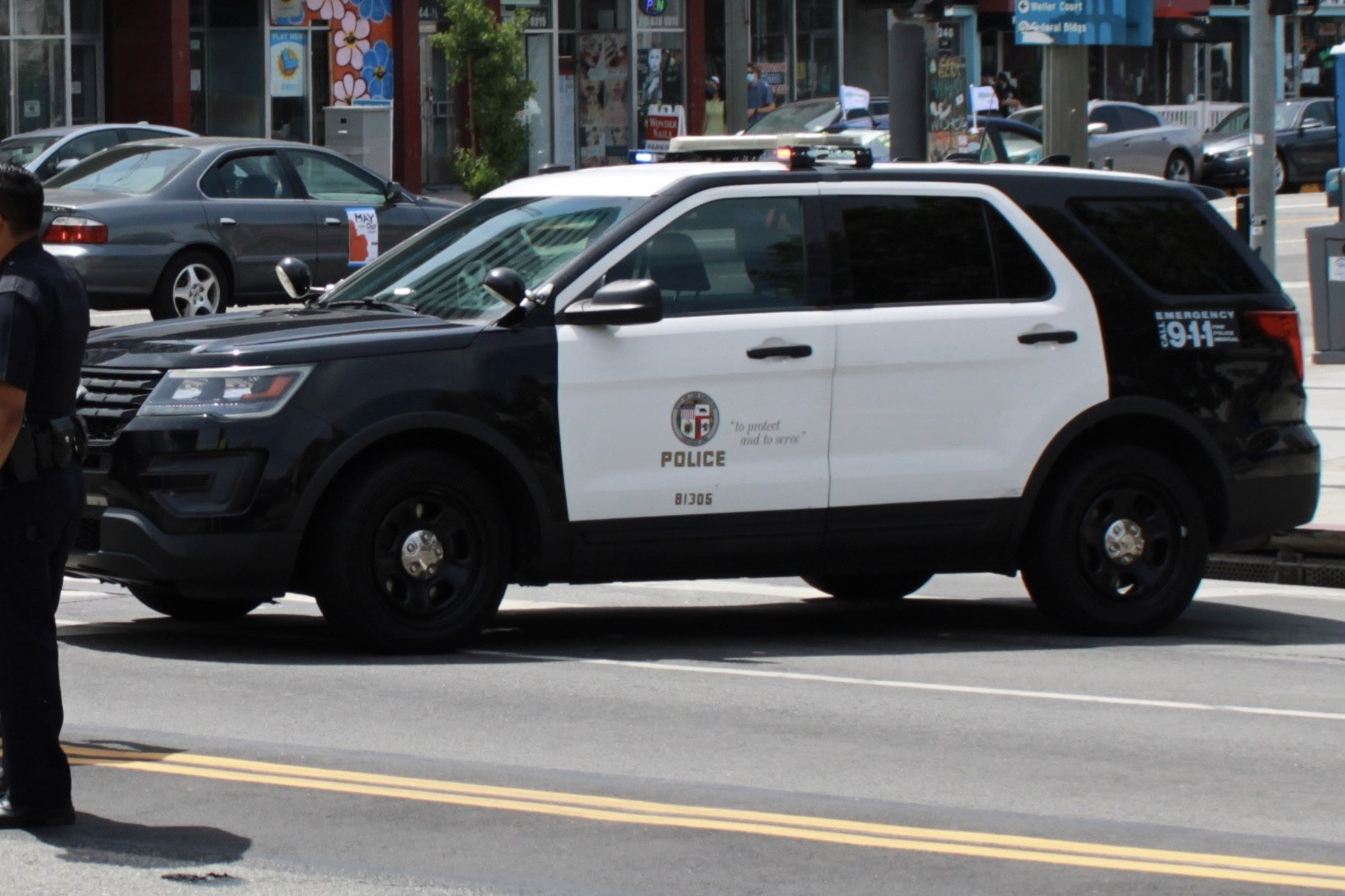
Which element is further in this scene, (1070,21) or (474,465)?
(1070,21)

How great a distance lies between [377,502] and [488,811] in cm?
226

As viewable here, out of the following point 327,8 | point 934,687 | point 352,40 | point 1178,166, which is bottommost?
point 934,687

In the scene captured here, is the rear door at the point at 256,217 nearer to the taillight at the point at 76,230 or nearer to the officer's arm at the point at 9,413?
the taillight at the point at 76,230

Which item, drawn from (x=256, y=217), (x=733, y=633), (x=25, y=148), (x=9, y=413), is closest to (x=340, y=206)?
(x=256, y=217)

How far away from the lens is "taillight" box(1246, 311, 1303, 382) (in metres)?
9.65

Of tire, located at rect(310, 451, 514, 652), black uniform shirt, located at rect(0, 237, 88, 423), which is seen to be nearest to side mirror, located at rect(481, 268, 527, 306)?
tire, located at rect(310, 451, 514, 652)

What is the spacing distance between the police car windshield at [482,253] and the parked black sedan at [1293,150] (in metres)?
31.4

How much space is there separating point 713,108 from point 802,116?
6.15 feet

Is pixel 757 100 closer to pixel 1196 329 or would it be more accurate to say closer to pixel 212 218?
pixel 212 218

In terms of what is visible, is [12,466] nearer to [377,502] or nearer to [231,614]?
[377,502]

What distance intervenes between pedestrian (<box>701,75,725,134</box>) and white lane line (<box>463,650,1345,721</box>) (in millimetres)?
28403

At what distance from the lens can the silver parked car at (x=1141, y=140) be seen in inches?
1494

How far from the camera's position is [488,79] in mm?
32406

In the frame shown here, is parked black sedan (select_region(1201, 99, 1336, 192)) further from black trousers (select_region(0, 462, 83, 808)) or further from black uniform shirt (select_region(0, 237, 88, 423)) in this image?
black trousers (select_region(0, 462, 83, 808))
